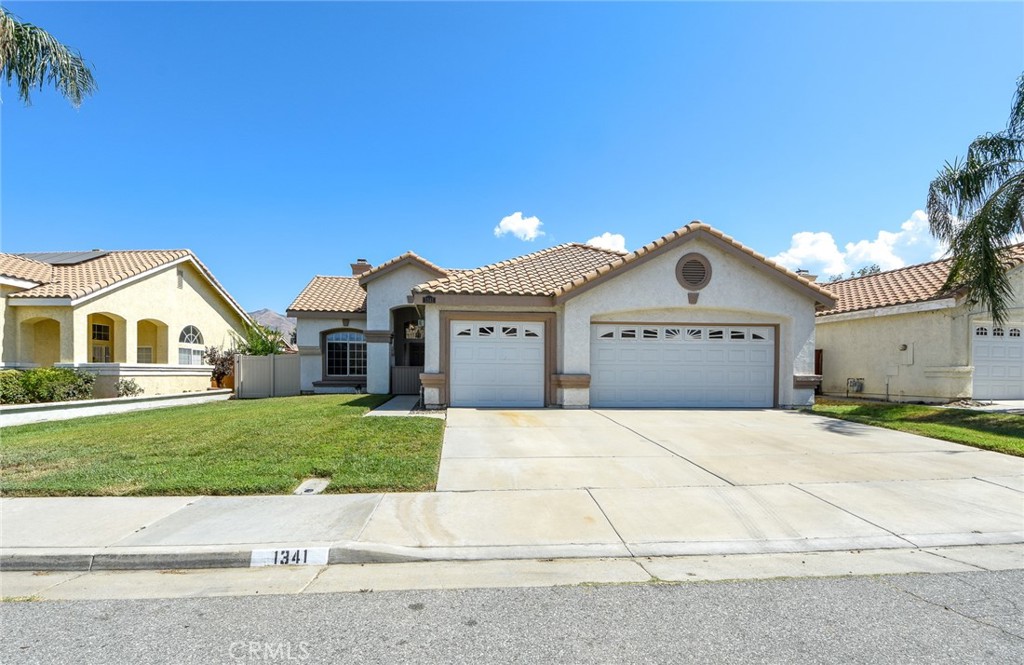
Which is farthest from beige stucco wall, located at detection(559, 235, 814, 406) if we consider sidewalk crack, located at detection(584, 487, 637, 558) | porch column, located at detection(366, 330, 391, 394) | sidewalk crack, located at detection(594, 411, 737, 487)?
porch column, located at detection(366, 330, 391, 394)

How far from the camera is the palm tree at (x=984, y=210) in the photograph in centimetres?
1166

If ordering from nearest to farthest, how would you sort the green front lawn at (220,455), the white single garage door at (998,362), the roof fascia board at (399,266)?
the green front lawn at (220,455) < the white single garage door at (998,362) < the roof fascia board at (399,266)

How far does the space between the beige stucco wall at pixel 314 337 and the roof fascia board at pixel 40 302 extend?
695 centimetres

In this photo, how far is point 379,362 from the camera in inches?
734

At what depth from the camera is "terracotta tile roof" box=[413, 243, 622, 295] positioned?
41.8 ft

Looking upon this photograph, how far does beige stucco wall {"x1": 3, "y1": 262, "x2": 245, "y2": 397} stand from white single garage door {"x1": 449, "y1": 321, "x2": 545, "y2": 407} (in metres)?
11.9

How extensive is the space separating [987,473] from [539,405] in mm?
8707

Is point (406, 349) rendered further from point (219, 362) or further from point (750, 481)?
point (750, 481)

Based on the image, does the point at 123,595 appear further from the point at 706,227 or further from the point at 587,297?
the point at 706,227

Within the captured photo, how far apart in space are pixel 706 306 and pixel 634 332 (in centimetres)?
207

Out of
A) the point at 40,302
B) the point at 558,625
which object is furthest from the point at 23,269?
the point at 558,625

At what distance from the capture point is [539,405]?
13.1 m

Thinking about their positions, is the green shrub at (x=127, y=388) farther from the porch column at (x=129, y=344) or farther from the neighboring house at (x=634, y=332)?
the neighboring house at (x=634, y=332)

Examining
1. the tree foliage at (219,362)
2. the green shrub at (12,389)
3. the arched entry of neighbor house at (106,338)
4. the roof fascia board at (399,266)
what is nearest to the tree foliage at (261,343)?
the tree foliage at (219,362)
